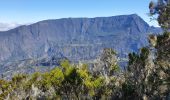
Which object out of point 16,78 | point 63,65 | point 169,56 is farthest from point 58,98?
point 169,56

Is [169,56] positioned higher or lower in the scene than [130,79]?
higher

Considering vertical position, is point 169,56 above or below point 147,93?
above

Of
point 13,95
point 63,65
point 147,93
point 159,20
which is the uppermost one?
point 159,20

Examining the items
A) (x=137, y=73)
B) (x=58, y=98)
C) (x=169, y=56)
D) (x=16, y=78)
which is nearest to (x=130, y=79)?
(x=137, y=73)

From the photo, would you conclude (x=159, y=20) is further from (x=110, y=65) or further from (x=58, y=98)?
(x=110, y=65)

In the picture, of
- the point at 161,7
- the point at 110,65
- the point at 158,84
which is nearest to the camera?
the point at 161,7

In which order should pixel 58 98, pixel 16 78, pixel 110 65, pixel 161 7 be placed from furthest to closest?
pixel 16 78, pixel 110 65, pixel 58 98, pixel 161 7

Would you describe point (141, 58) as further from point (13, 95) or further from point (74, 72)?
point (13, 95)

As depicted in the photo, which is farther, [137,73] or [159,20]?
[137,73]

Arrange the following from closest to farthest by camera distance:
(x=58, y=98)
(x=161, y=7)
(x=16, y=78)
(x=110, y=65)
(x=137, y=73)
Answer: (x=161, y=7), (x=137, y=73), (x=58, y=98), (x=110, y=65), (x=16, y=78)
